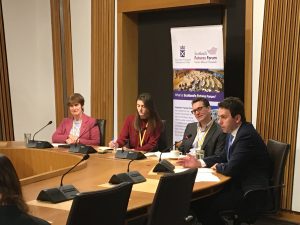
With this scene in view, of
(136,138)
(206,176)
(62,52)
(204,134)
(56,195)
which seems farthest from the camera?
(62,52)

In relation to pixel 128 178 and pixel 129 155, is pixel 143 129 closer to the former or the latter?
pixel 129 155

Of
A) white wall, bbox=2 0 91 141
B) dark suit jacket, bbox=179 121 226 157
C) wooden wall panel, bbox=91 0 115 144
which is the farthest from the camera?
white wall, bbox=2 0 91 141

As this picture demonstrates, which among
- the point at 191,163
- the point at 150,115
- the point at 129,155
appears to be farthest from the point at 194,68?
the point at 191,163

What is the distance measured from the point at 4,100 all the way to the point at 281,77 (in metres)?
4.12

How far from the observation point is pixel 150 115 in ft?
17.5

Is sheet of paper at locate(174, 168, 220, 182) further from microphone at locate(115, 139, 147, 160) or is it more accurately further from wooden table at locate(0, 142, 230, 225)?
microphone at locate(115, 139, 147, 160)

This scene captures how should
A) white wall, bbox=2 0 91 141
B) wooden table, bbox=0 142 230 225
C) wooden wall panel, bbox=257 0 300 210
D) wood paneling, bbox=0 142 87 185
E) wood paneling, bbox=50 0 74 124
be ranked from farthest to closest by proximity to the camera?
wood paneling, bbox=50 0 74 124, white wall, bbox=2 0 91 141, wooden wall panel, bbox=257 0 300 210, wood paneling, bbox=0 142 87 185, wooden table, bbox=0 142 230 225

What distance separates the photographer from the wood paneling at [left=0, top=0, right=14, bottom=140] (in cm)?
725

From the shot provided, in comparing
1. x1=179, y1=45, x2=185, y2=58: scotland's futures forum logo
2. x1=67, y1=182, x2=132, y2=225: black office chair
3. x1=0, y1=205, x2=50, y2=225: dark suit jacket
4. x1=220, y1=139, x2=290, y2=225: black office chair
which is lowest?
x1=220, y1=139, x2=290, y2=225: black office chair

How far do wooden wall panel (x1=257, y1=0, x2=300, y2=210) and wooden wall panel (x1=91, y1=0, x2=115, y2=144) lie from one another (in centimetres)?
239

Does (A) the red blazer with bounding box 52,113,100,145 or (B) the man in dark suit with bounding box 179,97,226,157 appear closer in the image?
(B) the man in dark suit with bounding box 179,97,226,157

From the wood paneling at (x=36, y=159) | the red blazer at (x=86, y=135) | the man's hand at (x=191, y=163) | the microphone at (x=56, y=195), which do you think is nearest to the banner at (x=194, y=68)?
the red blazer at (x=86, y=135)

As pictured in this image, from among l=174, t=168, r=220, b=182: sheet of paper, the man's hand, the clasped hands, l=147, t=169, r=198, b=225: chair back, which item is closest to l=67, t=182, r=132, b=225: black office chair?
l=147, t=169, r=198, b=225: chair back

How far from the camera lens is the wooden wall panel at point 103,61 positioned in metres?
7.01
